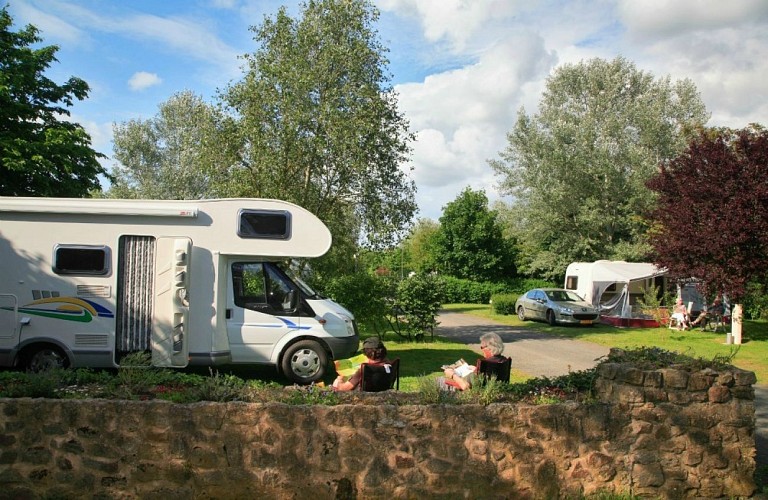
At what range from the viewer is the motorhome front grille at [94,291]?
8.90m

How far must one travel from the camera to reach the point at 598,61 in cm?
3562

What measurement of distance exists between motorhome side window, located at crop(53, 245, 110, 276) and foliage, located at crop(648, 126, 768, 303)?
1634 centimetres

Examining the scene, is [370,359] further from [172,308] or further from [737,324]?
[737,324]

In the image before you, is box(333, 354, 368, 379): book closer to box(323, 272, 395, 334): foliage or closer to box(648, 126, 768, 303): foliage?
box(323, 272, 395, 334): foliage

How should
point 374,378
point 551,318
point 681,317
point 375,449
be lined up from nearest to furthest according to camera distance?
point 375,449 → point 374,378 → point 681,317 → point 551,318

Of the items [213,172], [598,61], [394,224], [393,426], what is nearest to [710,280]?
[394,224]

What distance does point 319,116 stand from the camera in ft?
49.5

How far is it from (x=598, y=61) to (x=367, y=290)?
26.6 metres

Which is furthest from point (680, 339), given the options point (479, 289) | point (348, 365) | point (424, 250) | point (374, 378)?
point (424, 250)

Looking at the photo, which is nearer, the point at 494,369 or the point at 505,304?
the point at 494,369

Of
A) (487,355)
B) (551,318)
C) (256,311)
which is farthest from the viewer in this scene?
(551,318)

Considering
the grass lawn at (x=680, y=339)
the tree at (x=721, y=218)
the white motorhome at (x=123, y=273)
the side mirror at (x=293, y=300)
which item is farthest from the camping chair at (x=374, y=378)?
the tree at (x=721, y=218)

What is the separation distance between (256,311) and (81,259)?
261cm

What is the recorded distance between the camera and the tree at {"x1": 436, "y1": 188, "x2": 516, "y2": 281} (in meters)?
41.5
